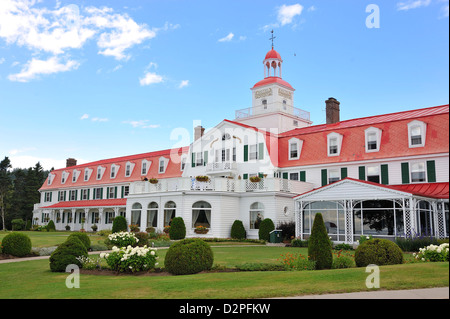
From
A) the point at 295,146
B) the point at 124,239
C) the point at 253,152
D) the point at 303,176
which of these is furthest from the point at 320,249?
the point at 253,152

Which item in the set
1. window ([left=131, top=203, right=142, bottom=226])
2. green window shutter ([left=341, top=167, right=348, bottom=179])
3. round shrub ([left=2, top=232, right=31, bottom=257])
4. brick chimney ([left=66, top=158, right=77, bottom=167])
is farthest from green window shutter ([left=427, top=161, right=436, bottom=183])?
brick chimney ([left=66, top=158, right=77, bottom=167])

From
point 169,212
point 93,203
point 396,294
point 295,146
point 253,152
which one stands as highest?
point 295,146

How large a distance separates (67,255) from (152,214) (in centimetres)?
1991

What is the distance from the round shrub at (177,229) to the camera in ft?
96.3

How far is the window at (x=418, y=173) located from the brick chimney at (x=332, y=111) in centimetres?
1055

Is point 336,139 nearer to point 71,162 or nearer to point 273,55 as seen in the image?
point 273,55

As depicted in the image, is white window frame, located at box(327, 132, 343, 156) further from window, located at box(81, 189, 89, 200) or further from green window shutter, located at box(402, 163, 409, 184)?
window, located at box(81, 189, 89, 200)

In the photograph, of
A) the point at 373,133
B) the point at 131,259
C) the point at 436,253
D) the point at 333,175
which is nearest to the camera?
the point at 131,259

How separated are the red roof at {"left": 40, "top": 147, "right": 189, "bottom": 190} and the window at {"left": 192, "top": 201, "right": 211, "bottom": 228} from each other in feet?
31.2

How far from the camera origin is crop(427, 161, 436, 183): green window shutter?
25.5 meters

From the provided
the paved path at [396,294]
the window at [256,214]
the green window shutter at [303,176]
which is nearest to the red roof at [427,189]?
the green window shutter at [303,176]

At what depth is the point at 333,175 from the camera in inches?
1200

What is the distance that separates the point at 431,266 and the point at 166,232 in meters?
22.7

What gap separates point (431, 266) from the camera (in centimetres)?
1082
